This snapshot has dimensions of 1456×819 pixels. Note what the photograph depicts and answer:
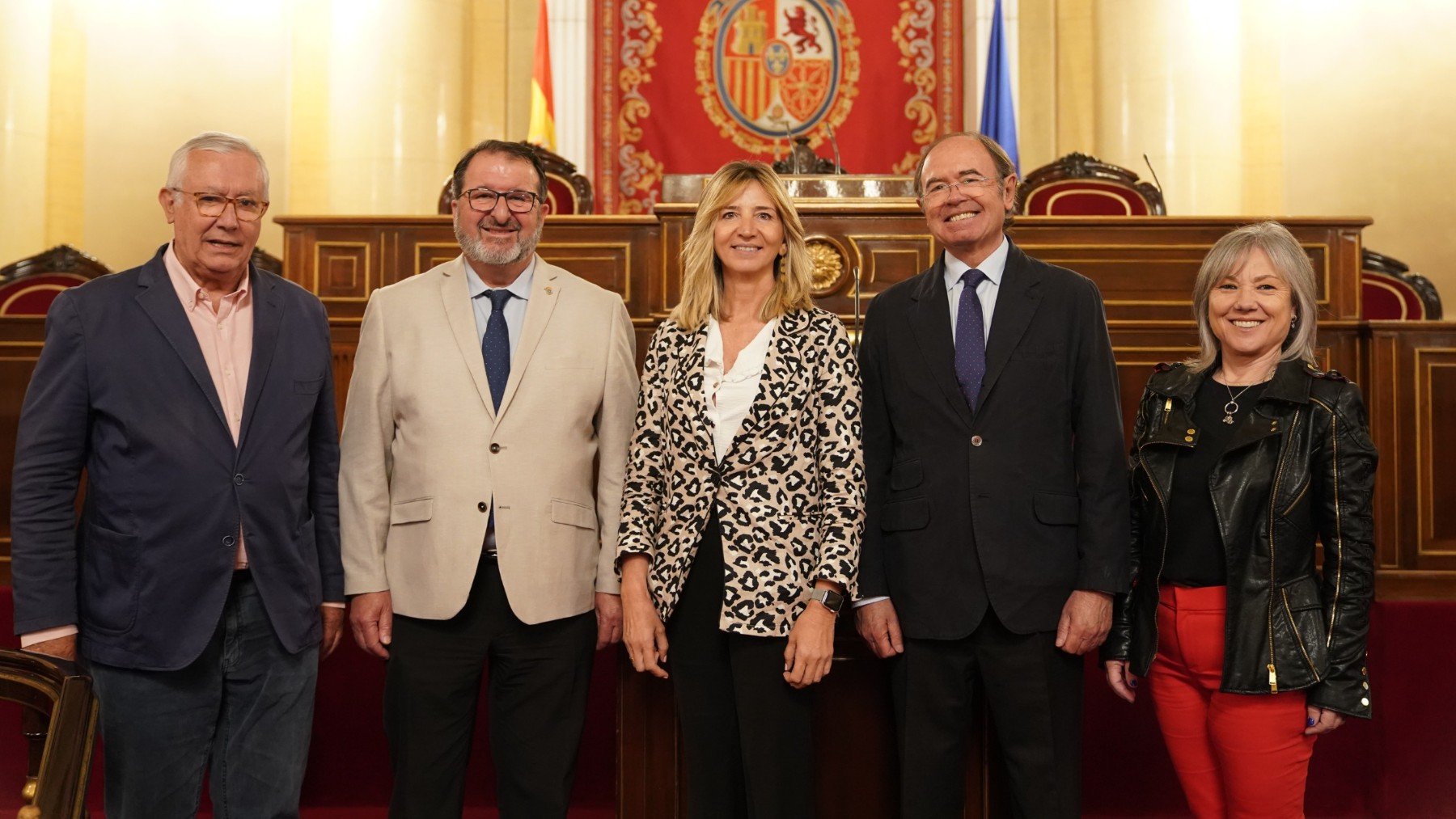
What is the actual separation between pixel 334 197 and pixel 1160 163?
4663 millimetres

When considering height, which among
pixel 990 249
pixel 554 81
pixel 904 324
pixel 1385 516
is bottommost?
pixel 1385 516

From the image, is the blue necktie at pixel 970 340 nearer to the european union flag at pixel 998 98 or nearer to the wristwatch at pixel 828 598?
the wristwatch at pixel 828 598

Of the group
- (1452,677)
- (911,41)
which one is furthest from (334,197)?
(1452,677)

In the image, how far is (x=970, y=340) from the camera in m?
2.28

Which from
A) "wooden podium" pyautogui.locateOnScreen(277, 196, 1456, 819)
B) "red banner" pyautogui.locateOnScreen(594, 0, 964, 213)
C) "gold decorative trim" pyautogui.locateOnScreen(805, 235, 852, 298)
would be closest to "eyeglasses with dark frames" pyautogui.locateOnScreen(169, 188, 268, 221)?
"wooden podium" pyautogui.locateOnScreen(277, 196, 1456, 819)

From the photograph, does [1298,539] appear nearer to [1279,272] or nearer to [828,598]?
[1279,272]

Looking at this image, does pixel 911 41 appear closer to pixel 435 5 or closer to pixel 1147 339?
pixel 435 5

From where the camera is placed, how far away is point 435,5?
23.3 ft

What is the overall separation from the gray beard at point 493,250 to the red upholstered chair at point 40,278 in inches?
137

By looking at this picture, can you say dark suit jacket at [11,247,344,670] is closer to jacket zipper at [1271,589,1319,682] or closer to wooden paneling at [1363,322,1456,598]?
jacket zipper at [1271,589,1319,682]

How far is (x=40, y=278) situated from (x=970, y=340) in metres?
4.39

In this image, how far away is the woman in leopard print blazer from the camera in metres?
2.08

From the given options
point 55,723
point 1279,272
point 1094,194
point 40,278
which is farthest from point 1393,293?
point 40,278

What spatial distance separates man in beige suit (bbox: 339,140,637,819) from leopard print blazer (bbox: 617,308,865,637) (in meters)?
0.15
